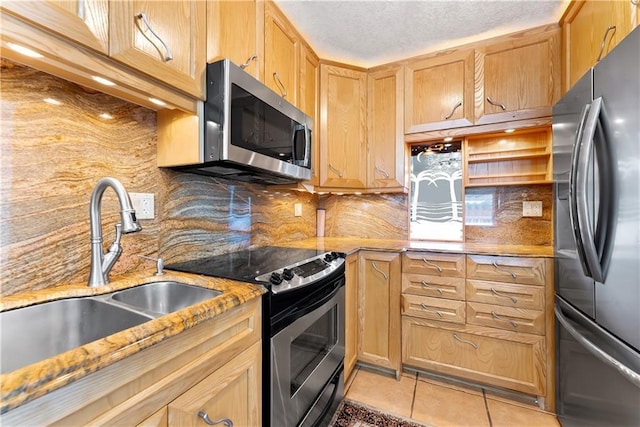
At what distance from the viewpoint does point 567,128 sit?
4.43ft

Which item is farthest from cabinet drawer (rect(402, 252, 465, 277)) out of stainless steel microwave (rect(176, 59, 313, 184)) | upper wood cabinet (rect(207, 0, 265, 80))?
upper wood cabinet (rect(207, 0, 265, 80))

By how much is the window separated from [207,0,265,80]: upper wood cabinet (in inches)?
62.5

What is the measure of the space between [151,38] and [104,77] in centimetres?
22

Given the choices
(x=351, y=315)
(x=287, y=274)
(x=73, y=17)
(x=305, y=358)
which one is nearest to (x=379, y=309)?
(x=351, y=315)

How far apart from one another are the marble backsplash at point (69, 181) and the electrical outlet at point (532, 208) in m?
2.33

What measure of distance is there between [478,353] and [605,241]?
3.62ft

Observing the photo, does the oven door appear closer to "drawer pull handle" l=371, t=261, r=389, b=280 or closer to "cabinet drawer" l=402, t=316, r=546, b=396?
"drawer pull handle" l=371, t=261, r=389, b=280

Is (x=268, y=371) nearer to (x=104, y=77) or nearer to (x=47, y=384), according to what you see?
(x=47, y=384)

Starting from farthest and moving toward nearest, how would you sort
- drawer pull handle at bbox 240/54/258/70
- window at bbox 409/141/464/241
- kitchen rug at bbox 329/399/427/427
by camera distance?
window at bbox 409/141/464/241
kitchen rug at bbox 329/399/427/427
drawer pull handle at bbox 240/54/258/70

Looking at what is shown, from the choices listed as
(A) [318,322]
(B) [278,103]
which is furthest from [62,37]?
(A) [318,322]

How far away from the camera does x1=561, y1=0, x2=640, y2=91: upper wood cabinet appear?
3.65 feet

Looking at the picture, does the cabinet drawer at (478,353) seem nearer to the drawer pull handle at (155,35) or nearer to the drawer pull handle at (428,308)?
the drawer pull handle at (428,308)

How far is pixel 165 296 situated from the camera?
1.04m

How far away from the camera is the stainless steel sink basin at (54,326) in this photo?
2.32 ft
